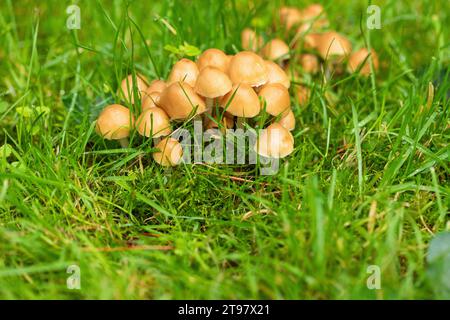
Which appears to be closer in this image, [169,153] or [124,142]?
[169,153]

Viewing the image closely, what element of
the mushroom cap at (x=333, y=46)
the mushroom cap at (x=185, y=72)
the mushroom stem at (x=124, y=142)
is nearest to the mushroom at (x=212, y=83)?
the mushroom cap at (x=185, y=72)

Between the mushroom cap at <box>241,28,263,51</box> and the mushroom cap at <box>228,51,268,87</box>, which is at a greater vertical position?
the mushroom cap at <box>241,28,263,51</box>

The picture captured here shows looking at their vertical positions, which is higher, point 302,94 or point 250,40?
point 250,40

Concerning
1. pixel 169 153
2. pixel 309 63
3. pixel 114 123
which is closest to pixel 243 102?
pixel 169 153

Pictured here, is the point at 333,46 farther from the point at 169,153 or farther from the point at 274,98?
the point at 169,153

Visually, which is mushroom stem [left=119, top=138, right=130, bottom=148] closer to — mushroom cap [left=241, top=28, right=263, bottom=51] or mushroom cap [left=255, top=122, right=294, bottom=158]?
mushroom cap [left=255, top=122, right=294, bottom=158]

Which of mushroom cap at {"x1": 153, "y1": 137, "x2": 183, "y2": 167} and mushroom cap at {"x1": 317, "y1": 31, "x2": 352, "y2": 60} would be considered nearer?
mushroom cap at {"x1": 153, "y1": 137, "x2": 183, "y2": 167}

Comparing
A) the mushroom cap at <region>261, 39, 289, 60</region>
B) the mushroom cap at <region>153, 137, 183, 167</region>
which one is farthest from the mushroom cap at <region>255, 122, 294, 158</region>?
the mushroom cap at <region>261, 39, 289, 60</region>
